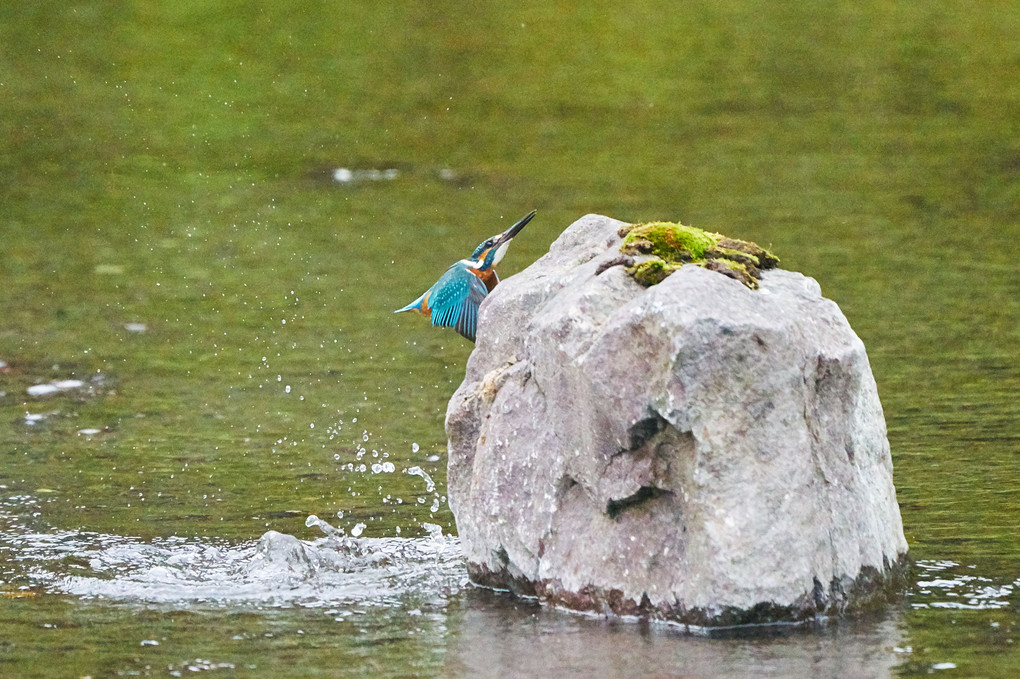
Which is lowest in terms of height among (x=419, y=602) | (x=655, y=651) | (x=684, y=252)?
(x=655, y=651)

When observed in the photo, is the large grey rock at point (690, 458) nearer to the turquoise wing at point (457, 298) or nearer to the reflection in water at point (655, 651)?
the reflection in water at point (655, 651)

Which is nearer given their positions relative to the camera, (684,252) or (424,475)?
(684,252)

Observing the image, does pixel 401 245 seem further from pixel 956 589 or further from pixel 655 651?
pixel 655 651

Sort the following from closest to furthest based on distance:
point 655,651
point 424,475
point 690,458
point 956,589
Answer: point 655,651 → point 690,458 → point 956,589 → point 424,475

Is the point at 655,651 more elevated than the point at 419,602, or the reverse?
the point at 419,602

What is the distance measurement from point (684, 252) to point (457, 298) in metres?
1.40

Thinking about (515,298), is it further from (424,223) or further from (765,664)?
(424,223)

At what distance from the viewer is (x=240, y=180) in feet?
51.4

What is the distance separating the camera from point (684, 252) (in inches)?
254

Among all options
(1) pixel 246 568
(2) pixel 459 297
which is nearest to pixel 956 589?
(2) pixel 459 297

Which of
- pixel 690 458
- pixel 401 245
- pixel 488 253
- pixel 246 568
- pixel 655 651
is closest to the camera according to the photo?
pixel 655 651

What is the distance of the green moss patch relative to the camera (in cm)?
632

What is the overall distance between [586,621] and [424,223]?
819cm

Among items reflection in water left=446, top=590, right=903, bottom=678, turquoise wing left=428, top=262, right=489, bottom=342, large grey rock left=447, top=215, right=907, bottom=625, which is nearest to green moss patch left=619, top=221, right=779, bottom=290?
large grey rock left=447, top=215, right=907, bottom=625
